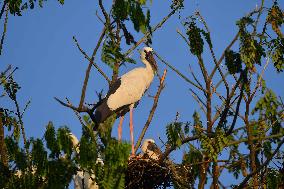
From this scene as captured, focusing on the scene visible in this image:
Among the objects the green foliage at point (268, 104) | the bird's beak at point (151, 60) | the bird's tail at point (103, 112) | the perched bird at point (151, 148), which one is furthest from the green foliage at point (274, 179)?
the bird's beak at point (151, 60)

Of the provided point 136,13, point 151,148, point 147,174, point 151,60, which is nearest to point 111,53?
point 136,13

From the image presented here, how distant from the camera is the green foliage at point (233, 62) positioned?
578cm

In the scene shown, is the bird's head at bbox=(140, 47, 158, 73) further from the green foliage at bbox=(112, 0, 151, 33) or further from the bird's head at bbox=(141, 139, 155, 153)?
the green foliage at bbox=(112, 0, 151, 33)

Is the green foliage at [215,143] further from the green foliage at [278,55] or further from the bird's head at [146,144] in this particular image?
the bird's head at [146,144]

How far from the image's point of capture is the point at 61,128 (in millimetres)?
5559

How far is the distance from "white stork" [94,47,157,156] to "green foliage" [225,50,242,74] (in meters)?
4.97

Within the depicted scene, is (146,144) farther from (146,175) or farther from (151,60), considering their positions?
(151,60)

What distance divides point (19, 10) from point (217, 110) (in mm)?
2304

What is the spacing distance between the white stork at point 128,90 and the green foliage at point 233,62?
4.97m

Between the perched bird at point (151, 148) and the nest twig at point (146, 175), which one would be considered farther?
the perched bird at point (151, 148)

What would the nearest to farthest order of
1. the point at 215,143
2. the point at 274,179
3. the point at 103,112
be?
1. the point at 215,143
2. the point at 274,179
3. the point at 103,112

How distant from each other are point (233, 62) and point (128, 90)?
5769mm

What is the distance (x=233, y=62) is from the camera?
580 centimetres

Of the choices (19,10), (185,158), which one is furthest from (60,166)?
(185,158)
